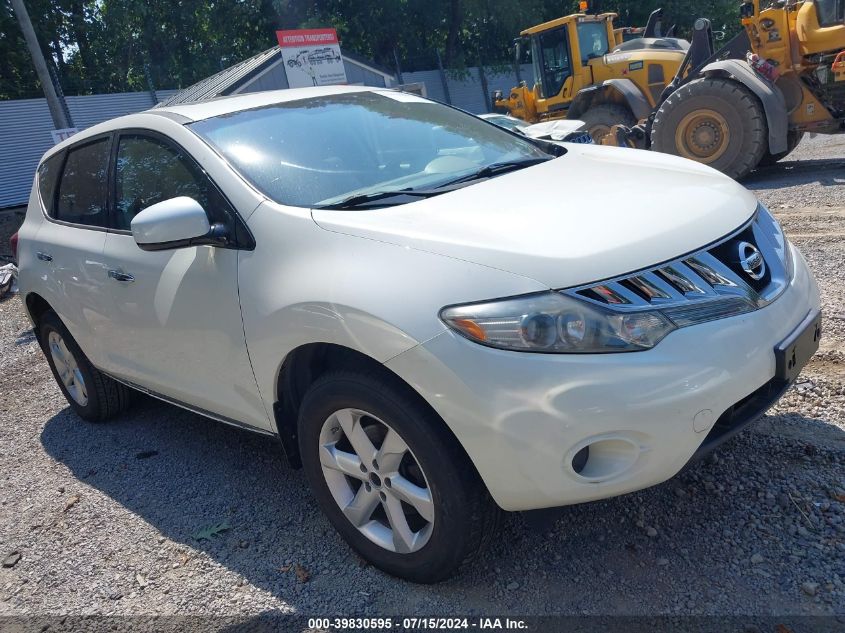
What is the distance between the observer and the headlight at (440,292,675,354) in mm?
1965

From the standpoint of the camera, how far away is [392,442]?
2303 mm

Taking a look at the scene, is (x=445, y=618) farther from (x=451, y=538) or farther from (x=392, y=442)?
(x=392, y=442)

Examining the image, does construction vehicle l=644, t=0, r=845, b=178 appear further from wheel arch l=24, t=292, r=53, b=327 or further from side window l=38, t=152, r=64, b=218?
wheel arch l=24, t=292, r=53, b=327

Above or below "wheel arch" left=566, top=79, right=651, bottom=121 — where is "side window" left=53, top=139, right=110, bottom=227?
above

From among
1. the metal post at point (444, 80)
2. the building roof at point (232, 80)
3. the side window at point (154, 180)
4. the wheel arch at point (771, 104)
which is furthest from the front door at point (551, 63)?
the metal post at point (444, 80)

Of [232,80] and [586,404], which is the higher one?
[232,80]

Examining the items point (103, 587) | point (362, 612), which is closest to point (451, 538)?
point (362, 612)

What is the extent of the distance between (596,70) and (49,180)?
9917 millimetres

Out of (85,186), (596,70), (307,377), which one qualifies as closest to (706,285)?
(307,377)

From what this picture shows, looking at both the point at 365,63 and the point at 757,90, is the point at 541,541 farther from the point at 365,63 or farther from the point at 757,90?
the point at 365,63

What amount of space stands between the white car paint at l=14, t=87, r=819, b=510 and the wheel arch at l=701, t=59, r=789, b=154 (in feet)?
21.1

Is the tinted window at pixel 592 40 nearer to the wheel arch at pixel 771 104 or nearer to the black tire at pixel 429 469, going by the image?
the wheel arch at pixel 771 104

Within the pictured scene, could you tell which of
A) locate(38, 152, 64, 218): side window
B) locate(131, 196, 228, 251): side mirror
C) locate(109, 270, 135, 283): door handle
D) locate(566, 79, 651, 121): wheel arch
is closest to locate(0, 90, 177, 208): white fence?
locate(566, 79, 651, 121): wheel arch

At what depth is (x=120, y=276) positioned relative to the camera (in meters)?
3.24
